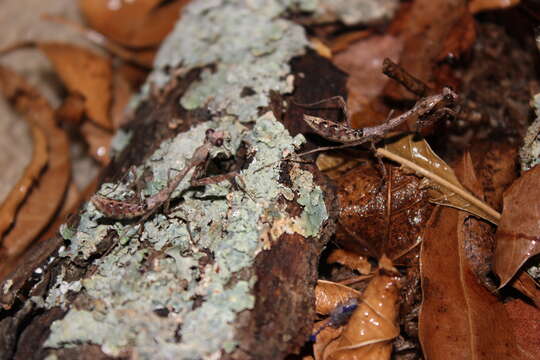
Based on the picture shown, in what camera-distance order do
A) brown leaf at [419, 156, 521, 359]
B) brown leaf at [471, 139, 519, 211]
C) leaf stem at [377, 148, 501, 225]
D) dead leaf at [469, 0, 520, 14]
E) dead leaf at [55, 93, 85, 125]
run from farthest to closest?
1. dead leaf at [55, 93, 85, 125]
2. dead leaf at [469, 0, 520, 14]
3. brown leaf at [471, 139, 519, 211]
4. leaf stem at [377, 148, 501, 225]
5. brown leaf at [419, 156, 521, 359]

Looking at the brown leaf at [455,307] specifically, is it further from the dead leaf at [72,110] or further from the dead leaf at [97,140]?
the dead leaf at [72,110]

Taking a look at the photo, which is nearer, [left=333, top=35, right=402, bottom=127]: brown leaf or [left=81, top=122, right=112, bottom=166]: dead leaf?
[left=333, top=35, right=402, bottom=127]: brown leaf

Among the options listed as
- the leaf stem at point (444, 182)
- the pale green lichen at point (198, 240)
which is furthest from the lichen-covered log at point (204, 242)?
the leaf stem at point (444, 182)

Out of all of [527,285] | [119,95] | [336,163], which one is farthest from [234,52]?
[527,285]

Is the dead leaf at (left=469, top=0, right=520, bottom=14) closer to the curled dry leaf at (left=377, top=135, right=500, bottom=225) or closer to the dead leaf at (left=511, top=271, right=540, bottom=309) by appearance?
the curled dry leaf at (left=377, top=135, right=500, bottom=225)

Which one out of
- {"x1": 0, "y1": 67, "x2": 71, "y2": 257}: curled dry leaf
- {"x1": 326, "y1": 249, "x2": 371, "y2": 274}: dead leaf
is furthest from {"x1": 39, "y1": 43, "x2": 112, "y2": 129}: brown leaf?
{"x1": 326, "y1": 249, "x2": 371, "y2": 274}: dead leaf

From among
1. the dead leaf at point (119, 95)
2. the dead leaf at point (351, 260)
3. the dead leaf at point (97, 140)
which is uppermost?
the dead leaf at point (119, 95)
